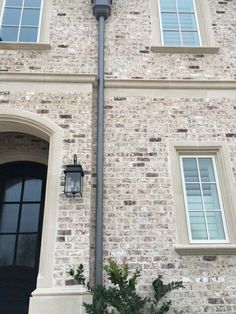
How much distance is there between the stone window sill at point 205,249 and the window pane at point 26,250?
2717 millimetres

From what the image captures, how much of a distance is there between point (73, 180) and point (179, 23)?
433 cm

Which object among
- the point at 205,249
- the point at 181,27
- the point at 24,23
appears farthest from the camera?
the point at 181,27

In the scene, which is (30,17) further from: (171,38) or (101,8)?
(171,38)

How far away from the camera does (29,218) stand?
21.4 ft

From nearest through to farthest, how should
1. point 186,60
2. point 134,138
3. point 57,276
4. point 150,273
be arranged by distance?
point 57,276, point 150,273, point 134,138, point 186,60

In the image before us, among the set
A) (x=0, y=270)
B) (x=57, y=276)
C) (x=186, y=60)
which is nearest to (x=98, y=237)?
(x=57, y=276)

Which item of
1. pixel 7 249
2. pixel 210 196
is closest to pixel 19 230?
pixel 7 249

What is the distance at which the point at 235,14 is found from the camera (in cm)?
743

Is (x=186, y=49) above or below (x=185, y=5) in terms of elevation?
below

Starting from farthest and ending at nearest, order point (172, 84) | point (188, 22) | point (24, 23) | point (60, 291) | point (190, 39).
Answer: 1. point (188, 22)
2. point (190, 39)
3. point (24, 23)
4. point (172, 84)
5. point (60, 291)

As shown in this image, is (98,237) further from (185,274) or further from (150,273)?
(185,274)

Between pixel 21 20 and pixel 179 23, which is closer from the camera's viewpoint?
pixel 21 20

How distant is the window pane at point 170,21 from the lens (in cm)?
726

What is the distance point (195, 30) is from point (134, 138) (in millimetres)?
3029
